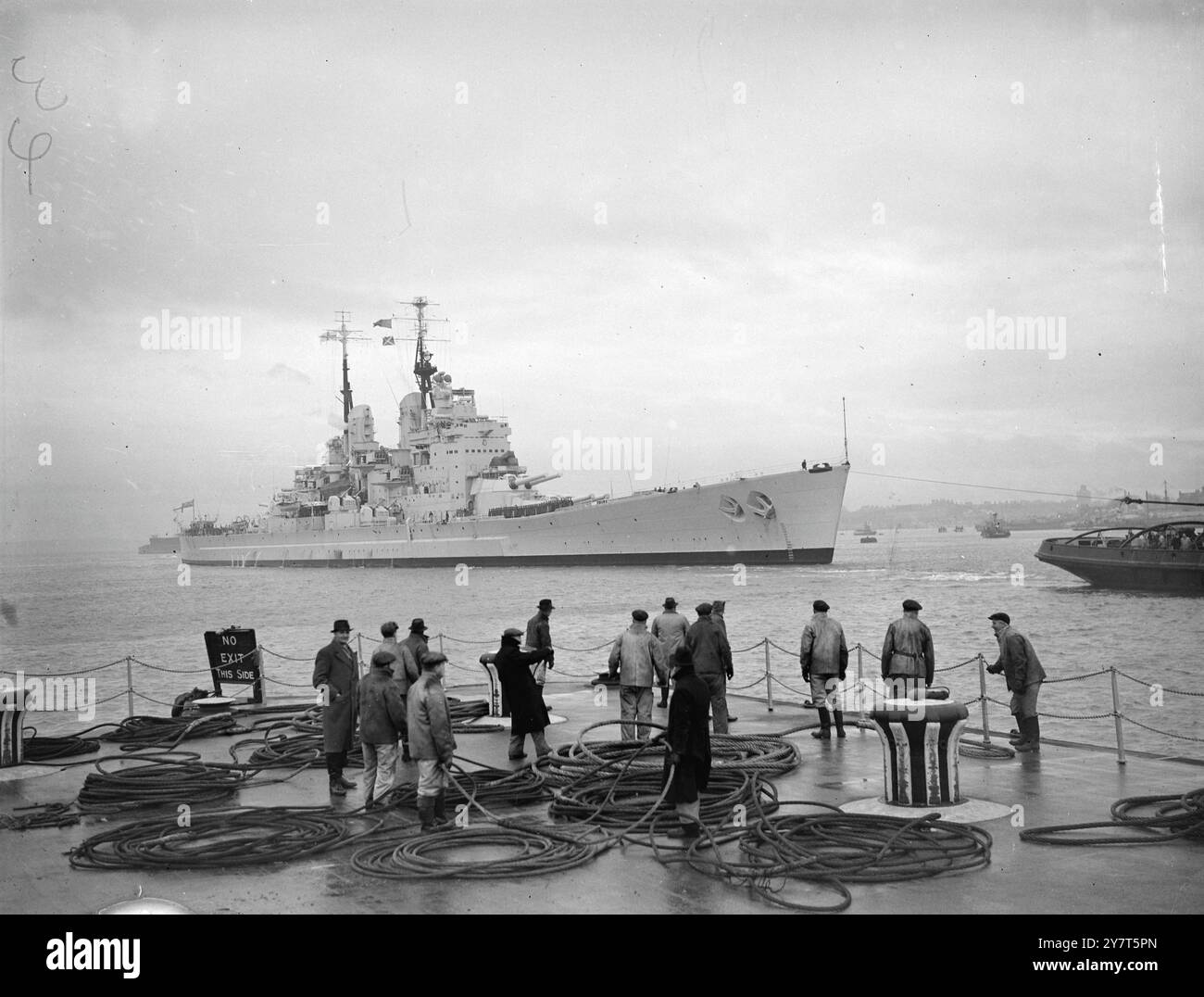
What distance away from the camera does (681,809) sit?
23.3 ft

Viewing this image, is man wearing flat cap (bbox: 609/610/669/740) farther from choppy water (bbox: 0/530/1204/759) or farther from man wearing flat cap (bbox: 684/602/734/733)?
choppy water (bbox: 0/530/1204/759)

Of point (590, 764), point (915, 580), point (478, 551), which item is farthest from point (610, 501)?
point (590, 764)

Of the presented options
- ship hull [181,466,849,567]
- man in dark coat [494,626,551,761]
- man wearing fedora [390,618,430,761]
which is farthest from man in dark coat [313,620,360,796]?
ship hull [181,466,849,567]

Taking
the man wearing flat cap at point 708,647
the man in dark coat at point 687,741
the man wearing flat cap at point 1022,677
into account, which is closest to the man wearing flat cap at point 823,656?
the man wearing flat cap at point 708,647

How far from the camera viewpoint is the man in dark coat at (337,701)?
8820 millimetres

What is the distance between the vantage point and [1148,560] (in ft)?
155

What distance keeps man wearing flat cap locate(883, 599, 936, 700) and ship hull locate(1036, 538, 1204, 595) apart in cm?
4285

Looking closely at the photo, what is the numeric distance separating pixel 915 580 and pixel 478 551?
99.5 ft

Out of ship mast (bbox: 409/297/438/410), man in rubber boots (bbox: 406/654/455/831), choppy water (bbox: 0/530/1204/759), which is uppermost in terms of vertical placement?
ship mast (bbox: 409/297/438/410)

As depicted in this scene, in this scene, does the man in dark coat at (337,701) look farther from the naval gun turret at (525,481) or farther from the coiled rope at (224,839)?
the naval gun turret at (525,481)

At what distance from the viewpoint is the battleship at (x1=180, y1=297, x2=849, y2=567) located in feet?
208

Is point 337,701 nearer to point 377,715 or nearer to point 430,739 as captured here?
point 377,715
